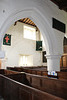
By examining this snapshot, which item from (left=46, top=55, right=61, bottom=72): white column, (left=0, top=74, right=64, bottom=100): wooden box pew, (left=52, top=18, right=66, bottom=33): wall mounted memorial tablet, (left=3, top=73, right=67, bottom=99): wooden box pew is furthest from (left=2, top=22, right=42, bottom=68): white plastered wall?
(left=0, top=74, right=64, bottom=100): wooden box pew

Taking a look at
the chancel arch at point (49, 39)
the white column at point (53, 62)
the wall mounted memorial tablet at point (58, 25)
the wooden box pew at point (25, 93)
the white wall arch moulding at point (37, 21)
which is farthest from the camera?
the wall mounted memorial tablet at point (58, 25)

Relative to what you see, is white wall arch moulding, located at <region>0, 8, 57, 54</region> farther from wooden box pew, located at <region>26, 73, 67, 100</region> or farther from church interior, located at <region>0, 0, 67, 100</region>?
wooden box pew, located at <region>26, 73, 67, 100</region>

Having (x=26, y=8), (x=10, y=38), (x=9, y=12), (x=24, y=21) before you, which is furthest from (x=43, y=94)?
(x=24, y=21)

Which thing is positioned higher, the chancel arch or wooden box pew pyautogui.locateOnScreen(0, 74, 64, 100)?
the chancel arch

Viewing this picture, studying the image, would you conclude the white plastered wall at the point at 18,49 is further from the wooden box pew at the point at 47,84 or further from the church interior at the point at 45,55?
the wooden box pew at the point at 47,84

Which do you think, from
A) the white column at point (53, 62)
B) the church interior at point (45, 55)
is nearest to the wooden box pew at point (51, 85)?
the church interior at point (45, 55)

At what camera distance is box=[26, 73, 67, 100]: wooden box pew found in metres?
2.14

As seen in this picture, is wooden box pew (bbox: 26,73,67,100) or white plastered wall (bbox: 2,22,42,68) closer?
wooden box pew (bbox: 26,73,67,100)

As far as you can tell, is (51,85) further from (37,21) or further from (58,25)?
(58,25)

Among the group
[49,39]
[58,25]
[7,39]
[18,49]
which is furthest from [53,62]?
[18,49]

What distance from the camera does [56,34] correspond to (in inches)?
189

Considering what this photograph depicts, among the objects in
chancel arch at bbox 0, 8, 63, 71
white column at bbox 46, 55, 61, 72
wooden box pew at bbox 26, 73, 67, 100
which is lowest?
wooden box pew at bbox 26, 73, 67, 100

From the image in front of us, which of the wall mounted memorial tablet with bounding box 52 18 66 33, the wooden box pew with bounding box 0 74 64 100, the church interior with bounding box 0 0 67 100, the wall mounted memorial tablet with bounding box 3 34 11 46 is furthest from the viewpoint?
the wall mounted memorial tablet with bounding box 3 34 11 46

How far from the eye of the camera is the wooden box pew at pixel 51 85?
214 centimetres
